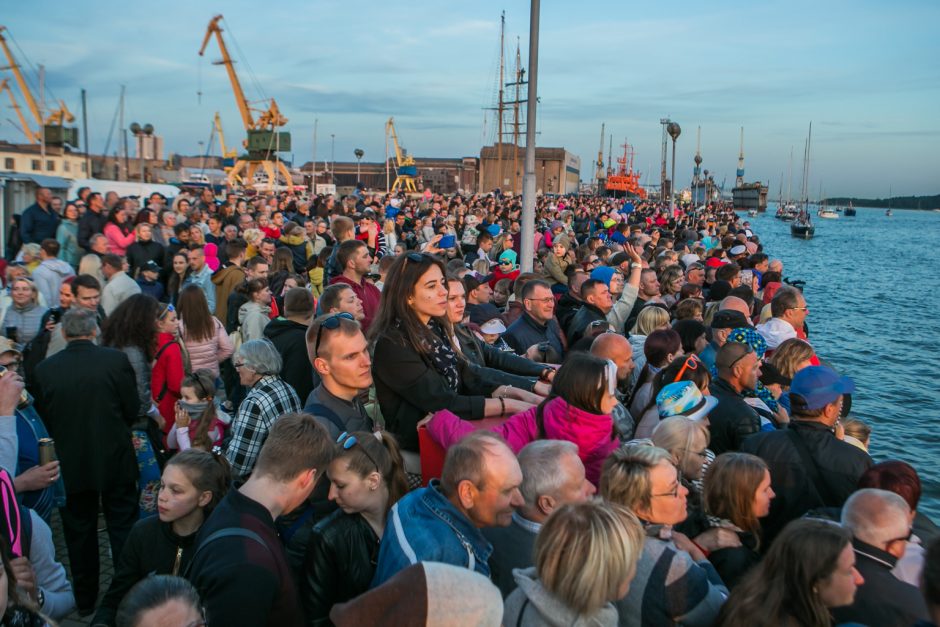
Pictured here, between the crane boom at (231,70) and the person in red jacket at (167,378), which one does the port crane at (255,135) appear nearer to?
the crane boom at (231,70)

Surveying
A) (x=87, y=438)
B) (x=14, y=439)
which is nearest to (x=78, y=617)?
(x=87, y=438)

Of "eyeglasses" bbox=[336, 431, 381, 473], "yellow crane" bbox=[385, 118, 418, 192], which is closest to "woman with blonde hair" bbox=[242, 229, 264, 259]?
"eyeglasses" bbox=[336, 431, 381, 473]

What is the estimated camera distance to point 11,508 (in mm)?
2832

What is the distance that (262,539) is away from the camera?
250 centimetres

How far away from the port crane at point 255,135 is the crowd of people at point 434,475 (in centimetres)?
5203

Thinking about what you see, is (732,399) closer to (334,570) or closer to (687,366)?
(687,366)

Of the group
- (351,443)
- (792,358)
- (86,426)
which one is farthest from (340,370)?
(792,358)

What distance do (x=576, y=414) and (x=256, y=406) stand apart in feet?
5.79

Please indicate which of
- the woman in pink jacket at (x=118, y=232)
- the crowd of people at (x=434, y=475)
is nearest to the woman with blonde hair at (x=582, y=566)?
the crowd of people at (x=434, y=475)

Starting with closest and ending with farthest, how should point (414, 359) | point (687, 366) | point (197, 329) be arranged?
point (414, 359)
point (687, 366)
point (197, 329)

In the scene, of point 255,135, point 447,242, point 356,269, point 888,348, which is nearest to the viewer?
point 356,269

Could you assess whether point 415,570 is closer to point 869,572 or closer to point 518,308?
point 869,572

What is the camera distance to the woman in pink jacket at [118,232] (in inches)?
412

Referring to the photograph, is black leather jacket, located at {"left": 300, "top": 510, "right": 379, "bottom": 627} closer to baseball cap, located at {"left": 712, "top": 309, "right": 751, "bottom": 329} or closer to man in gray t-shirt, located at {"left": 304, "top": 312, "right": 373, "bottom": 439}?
man in gray t-shirt, located at {"left": 304, "top": 312, "right": 373, "bottom": 439}
